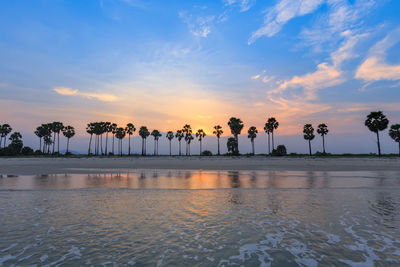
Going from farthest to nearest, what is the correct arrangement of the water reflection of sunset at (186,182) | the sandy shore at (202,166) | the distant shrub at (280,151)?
the distant shrub at (280,151)
the sandy shore at (202,166)
the water reflection of sunset at (186,182)

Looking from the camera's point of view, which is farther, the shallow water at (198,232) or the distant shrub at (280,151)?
the distant shrub at (280,151)

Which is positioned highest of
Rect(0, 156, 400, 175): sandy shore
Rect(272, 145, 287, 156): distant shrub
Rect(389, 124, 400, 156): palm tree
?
Rect(389, 124, 400, 156): palm tree

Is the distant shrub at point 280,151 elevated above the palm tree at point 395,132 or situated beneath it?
situated beneath

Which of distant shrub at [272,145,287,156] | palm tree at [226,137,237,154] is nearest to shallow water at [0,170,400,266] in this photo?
distant shrub at [272,145,287,156]

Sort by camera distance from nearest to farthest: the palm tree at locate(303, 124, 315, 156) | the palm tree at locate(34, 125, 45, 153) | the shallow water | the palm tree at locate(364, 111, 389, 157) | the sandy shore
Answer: the shallow water < the sandy shore < the palm tree at locate(364, 111, 389, 157) < the palm tree at locate(303, 124, 315, 156) < the palm tree at locate(34, 125, 45, 153)

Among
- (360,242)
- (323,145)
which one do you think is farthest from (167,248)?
(323,145)

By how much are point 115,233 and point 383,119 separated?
92.2 metres

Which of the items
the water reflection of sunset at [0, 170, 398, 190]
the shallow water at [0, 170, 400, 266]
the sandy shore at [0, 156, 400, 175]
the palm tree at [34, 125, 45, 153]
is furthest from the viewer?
the palm tree at [34, 125, 45, 153]

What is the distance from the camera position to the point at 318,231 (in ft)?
25.1

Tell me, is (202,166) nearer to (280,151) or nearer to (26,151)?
(280,151)

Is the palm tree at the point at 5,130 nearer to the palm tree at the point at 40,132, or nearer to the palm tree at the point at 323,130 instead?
the palm tree at the point at 40,132

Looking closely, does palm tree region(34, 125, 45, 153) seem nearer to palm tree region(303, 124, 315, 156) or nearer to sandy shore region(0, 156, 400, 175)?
sandy shore region(0, 156, 400, 175)

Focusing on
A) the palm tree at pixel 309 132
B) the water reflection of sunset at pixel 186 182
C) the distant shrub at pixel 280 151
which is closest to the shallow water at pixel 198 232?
the water reflection of sunset at pixel 186 182

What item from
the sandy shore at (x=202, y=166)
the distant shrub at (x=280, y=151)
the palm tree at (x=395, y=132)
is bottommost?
the sandy shore at (x=202, y=166)
